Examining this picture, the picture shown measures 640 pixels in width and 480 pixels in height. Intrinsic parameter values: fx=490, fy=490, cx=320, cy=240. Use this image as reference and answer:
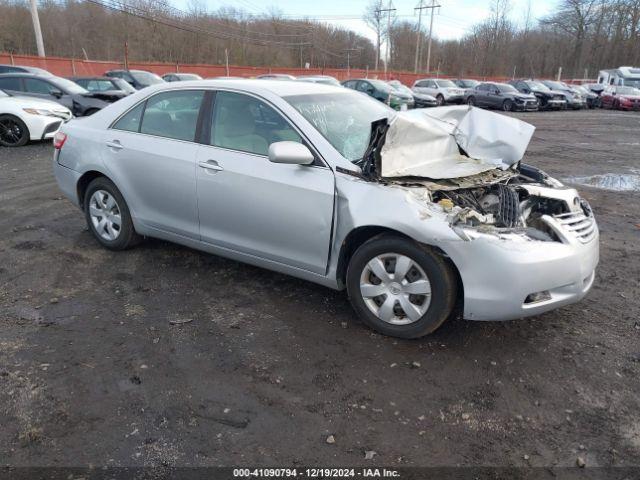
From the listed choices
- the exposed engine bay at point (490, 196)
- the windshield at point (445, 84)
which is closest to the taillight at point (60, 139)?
the exposed engine bay at point (490, 196)

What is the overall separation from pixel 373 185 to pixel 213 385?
159cm

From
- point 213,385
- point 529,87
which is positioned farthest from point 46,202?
point 529,87

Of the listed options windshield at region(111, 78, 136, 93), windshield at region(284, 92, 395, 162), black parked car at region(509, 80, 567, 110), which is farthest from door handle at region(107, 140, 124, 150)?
black parked car at region(509, 80, 567, 110)

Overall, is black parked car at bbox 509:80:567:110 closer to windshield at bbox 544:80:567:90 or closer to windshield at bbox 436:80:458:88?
windshield at bbox 544:80:567:90

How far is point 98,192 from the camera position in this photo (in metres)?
4.75

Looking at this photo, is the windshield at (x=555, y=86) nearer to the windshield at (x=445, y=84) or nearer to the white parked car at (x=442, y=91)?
the windshield at (x=445, y=84)

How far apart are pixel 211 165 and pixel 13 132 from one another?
31.0 ft

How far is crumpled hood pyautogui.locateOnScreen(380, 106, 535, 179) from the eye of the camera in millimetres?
3447

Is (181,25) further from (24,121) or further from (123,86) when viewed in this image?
(24,121)

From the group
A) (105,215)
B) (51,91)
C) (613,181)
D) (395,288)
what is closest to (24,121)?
(51,91)

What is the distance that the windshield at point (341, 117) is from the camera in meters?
3.59

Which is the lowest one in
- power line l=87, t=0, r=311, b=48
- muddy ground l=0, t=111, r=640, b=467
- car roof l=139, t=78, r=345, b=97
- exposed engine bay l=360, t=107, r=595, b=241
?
muddy ground l=0, t=111, r=640, b=467

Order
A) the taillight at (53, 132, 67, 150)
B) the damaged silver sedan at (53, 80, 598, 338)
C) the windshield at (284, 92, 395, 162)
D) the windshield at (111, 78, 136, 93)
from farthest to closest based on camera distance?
1. the windshield at (111, 78, 136, 93)
2. the taillight at (53, 132, 67, 150)
3. the windshield at (284, 92, 395, 162)
4. the damaged silver sedan at (53, 80, 598, 338)

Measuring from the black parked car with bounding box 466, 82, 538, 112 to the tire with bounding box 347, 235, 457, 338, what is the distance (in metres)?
25.7
